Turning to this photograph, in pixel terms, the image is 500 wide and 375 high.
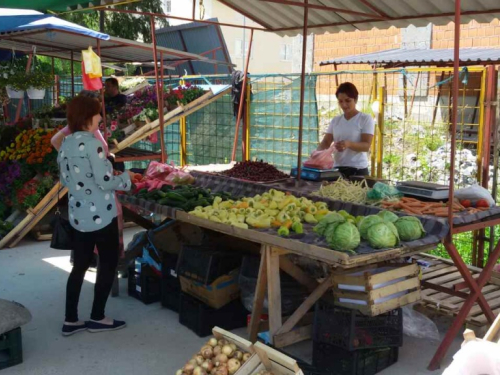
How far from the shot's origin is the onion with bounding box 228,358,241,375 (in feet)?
9.91

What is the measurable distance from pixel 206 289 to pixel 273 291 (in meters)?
0.76

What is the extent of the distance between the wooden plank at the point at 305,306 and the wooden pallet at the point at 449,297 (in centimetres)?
122

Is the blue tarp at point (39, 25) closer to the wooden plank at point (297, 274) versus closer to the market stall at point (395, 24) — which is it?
the market stall at point (395, 24)

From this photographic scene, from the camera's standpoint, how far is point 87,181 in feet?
14.6

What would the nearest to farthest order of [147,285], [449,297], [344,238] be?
[344,238] < [449,297] < [147,285]

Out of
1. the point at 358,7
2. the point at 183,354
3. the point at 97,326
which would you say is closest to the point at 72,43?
the point at 358,7

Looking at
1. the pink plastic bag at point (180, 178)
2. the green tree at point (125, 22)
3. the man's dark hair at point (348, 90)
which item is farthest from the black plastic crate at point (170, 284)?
the green tree at point (125, 22)

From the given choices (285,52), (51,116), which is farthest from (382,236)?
(285,52)

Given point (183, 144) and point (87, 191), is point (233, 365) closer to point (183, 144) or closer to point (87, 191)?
point (87, 191)

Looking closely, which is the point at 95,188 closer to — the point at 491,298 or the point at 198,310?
the point at 198,310

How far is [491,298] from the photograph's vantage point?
4938mm

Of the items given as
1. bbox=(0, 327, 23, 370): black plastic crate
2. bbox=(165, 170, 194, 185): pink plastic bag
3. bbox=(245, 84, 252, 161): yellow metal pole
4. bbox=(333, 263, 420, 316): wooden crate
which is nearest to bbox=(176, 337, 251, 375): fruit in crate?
bbox=(333, 263, 420, 316): wooden crate

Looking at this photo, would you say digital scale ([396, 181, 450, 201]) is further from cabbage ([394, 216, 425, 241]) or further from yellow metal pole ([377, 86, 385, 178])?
yellow metal pole ([377, 86, 385, 178])

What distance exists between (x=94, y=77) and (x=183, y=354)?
3.51 meters
